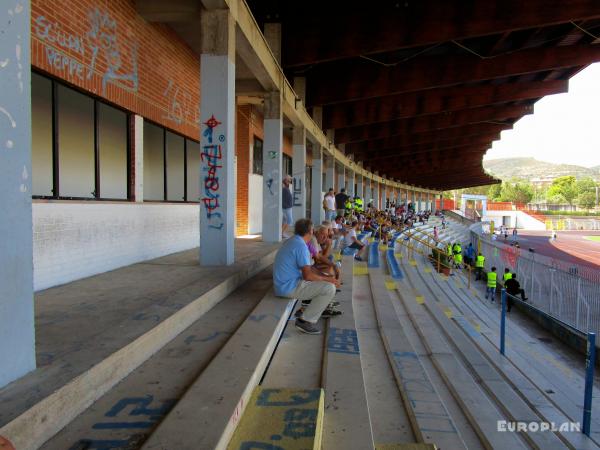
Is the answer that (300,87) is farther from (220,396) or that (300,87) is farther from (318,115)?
(220,396)

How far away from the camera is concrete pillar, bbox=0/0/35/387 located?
2713 mm

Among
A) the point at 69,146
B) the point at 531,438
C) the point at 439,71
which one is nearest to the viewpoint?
the point at 531,438

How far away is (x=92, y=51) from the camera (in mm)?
6762

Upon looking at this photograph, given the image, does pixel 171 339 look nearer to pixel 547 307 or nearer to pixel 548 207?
pixel 547 307

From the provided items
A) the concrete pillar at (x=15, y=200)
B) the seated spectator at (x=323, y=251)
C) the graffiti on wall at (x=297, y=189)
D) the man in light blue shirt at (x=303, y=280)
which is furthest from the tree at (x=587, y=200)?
the concrete pillar at (x=15, y=200)

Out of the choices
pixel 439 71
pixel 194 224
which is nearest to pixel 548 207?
pixel 439 71

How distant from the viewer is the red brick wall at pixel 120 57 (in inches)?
232

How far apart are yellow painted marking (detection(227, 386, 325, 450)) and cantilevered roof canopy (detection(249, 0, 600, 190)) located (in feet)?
36.0

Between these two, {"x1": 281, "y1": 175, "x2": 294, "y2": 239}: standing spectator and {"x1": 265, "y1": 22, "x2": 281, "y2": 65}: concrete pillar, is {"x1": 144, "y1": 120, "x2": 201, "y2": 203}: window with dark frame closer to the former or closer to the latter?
{"x1": 281, "y1": 175, "x2": 294, "y2": 239}: standing spectator

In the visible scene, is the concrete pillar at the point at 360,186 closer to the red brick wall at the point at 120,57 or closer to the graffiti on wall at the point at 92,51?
the red brick wall at the point at 120,57

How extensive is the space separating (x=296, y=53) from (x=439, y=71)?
678 cm

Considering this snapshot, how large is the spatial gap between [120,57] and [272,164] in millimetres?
5477

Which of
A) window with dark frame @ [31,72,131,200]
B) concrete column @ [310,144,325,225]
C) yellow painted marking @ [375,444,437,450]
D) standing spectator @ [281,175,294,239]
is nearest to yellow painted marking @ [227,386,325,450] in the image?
yellow painted marking @ [375,444,437,450]

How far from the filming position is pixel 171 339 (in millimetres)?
4566
